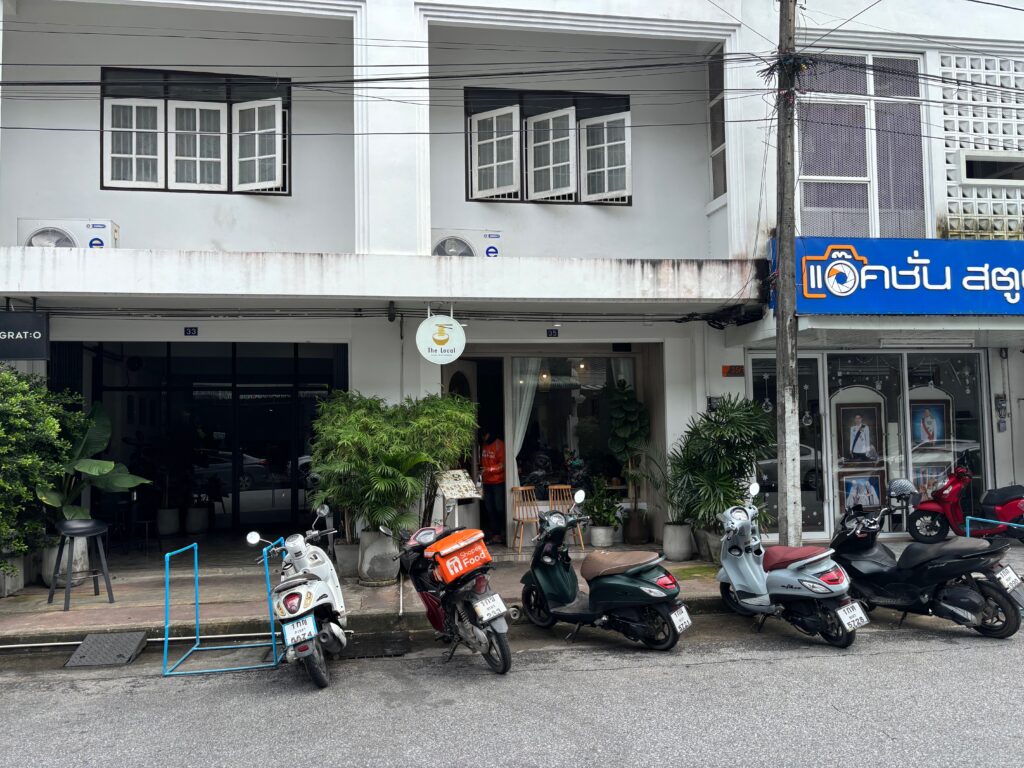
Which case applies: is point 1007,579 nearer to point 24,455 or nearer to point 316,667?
point 316,667

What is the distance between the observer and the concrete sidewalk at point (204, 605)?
734 centimetres

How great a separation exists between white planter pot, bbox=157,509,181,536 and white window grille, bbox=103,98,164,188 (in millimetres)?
5094

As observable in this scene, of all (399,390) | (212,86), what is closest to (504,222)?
(399,390)

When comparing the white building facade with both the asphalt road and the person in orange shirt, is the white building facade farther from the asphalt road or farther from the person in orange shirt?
the asphalt road

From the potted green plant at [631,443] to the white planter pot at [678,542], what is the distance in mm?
1198

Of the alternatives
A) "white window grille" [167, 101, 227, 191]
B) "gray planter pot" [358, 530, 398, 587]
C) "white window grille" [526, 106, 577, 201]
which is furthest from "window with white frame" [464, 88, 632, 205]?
"gray planter pot" [358, 530, 398, 587]

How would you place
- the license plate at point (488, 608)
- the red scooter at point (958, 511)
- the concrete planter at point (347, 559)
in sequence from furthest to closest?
the red scooter at point (958, 511) < the concrete planter at point (347, 559) < the license plate at point (488, 608)

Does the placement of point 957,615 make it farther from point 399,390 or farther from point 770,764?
point 399,390

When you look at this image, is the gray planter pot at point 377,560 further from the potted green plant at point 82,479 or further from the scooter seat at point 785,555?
the scooter seat at point 785,555

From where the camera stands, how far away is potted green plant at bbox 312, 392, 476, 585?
850 cm

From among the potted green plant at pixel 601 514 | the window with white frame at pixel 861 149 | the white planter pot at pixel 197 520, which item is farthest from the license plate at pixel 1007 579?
the white planter pot at pixel 197 520

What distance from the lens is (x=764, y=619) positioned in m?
7.28

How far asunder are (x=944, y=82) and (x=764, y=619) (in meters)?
7.87

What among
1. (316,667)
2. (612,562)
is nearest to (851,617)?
(612,562)
